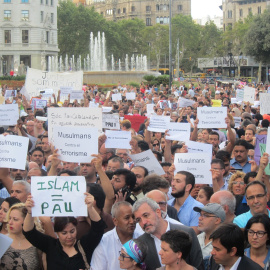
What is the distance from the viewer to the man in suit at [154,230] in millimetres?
5219

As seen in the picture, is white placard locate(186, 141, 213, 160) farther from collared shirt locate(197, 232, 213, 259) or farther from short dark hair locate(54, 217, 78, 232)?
short dark hair locate(54, 217, 78, 232)

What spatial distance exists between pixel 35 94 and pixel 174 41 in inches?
3517

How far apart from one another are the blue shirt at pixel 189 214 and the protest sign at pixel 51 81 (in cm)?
1372

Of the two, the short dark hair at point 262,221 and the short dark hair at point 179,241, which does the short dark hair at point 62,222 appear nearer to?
the short dark hair at point 179,241

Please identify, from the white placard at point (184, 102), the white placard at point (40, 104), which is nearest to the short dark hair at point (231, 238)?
the white placard at point (184, 102)

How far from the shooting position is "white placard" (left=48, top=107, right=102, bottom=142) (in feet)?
27.0

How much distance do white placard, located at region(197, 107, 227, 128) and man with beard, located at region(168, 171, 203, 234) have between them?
4415mm

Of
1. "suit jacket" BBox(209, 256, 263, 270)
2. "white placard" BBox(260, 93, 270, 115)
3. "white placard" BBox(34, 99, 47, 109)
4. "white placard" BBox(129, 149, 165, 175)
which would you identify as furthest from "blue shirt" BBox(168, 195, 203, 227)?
"white placard" BBox(34, 99, 47, 109)

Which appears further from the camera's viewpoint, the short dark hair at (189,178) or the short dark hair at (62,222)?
the short dark hair at (189,178)

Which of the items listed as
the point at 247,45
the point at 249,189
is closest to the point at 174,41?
the point at 247,45

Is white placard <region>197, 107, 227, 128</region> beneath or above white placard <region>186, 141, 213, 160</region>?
above

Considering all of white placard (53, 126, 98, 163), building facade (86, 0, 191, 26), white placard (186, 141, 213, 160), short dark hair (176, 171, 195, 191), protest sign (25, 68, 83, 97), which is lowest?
short dark hair (176, 171, 195, 191)

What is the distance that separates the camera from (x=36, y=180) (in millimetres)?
5668

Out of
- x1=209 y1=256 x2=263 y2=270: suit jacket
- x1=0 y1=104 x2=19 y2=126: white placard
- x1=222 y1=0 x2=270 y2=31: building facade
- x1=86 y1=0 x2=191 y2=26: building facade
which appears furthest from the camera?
x1=86 y1=0 x2=191 y2=26: building facade
